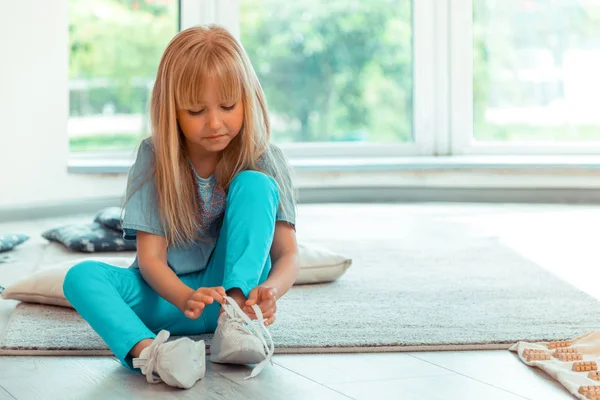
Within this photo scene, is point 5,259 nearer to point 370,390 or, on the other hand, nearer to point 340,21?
point 370,390

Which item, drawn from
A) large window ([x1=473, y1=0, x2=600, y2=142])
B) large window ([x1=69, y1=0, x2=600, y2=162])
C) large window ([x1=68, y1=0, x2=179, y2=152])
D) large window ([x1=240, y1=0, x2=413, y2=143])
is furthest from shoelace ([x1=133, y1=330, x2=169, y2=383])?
large window ([x1=473, y1=0, x2=600, y2=142])

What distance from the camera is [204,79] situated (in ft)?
5.20

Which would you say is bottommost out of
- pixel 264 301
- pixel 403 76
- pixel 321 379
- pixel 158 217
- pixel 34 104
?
pixel 321 379

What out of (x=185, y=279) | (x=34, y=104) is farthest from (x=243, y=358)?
(x=34, y=104)

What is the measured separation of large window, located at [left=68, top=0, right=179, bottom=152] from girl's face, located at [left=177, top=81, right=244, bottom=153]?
251cm

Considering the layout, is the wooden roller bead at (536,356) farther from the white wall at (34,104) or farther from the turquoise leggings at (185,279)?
the white wall at (34,104)

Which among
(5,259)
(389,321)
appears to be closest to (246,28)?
(5,259)

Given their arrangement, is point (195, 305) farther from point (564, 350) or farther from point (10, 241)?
point (10, 241)

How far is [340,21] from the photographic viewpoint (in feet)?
14.3

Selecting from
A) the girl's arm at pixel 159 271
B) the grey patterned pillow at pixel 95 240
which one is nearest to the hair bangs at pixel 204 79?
the girl's arm at pixel 159 271

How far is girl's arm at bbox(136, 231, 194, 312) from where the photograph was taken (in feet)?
5.11

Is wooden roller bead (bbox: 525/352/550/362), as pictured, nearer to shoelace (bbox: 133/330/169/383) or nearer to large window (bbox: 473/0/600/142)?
shoelace (bbox: 133/330/169/383)

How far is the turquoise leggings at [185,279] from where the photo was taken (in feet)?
4.95

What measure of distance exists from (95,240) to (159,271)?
1177 millimetres
